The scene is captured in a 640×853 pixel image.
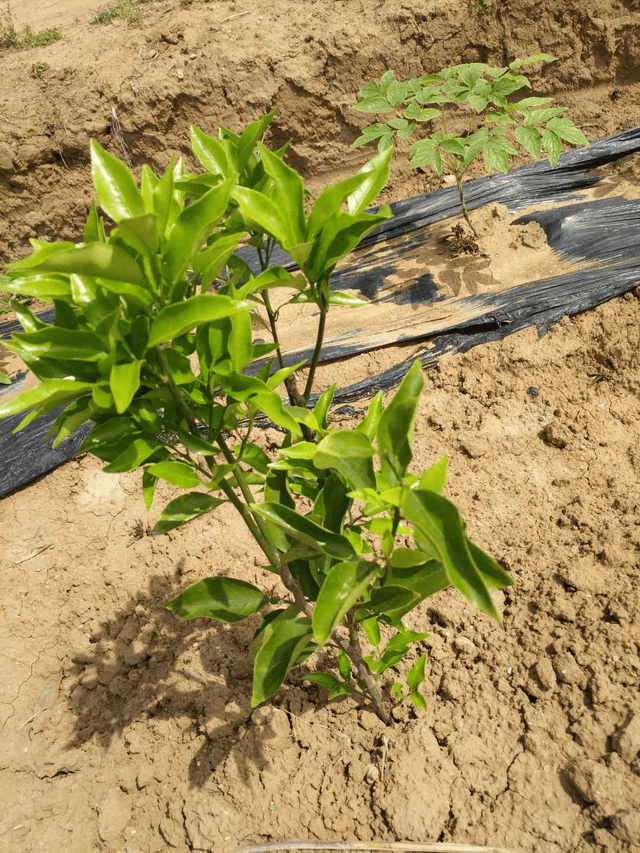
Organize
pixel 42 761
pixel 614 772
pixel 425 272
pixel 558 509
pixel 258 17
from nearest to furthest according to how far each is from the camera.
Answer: pixel 614 772
pixel 42 761
pixel 558 509
pixel 425 272
pixel 258 17

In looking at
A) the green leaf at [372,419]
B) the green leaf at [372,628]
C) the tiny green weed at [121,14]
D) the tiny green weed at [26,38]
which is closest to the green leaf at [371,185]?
the green leaf at [372,419]

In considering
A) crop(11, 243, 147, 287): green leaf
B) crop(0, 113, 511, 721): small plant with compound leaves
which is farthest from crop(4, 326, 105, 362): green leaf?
crop(11, 243, 147, 287): green leaf

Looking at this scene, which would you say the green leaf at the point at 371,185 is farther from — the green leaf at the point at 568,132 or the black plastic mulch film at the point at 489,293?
the green leaf at the point at 568,132

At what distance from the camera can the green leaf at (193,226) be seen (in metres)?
1.02

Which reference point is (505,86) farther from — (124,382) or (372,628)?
(124,382)

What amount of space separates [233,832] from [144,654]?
2.25 ft

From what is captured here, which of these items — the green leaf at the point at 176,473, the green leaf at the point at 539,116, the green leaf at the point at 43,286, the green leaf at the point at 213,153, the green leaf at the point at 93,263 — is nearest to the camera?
the green leaf at the point at 93,263

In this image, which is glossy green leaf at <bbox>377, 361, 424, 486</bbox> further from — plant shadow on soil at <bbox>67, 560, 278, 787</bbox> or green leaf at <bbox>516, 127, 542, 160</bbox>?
green leaf at <bbox>516, 127, 542, 160</bbox>

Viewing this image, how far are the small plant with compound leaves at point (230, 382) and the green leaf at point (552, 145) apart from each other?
→ 2.12 meters

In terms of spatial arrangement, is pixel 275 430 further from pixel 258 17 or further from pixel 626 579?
pixel 258 17

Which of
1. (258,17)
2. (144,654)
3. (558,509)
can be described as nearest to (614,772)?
(558,509)

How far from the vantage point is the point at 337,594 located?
3.78 feet

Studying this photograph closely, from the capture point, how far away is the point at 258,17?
16.1ft

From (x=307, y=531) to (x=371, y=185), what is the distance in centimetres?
74
